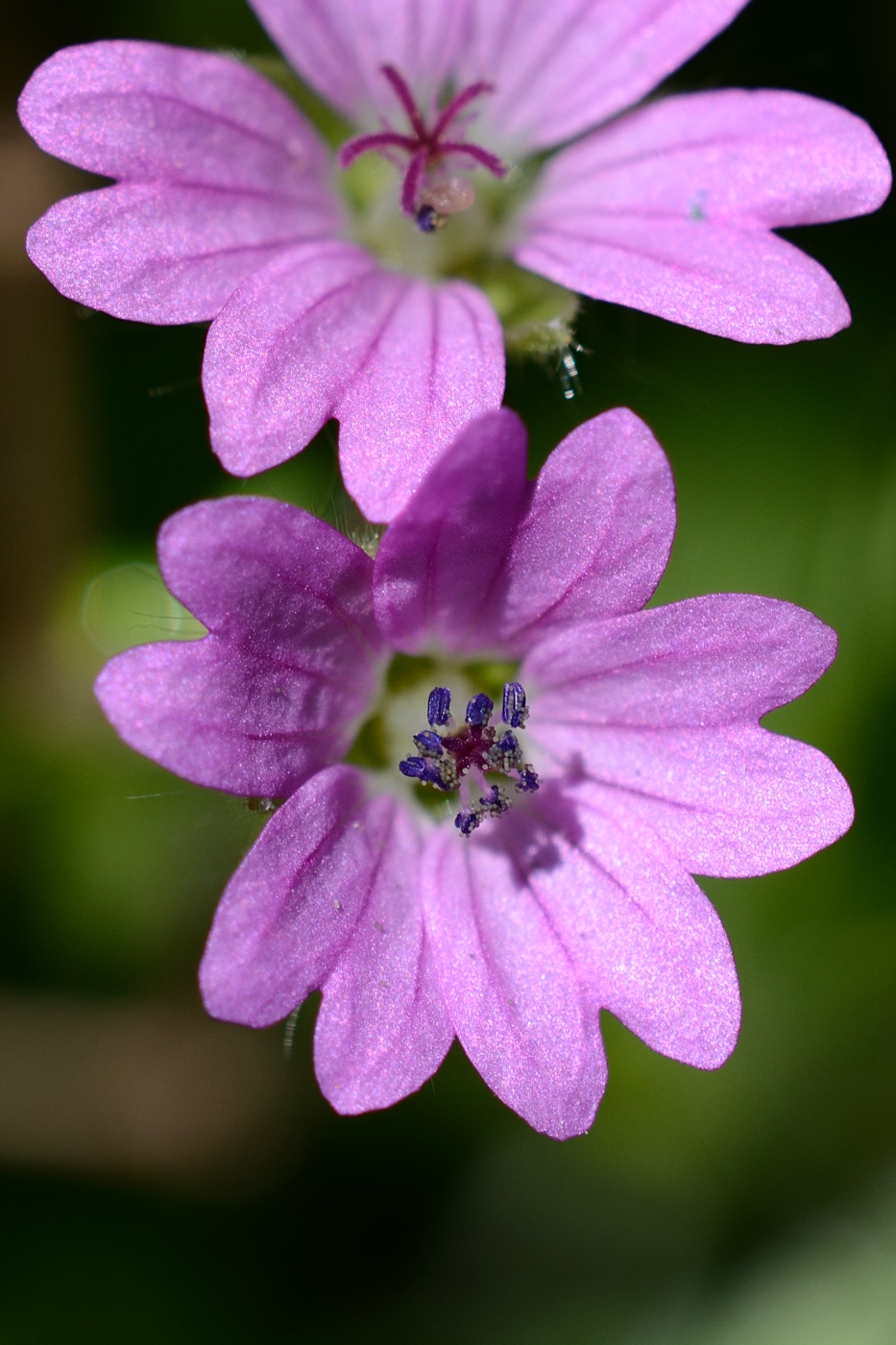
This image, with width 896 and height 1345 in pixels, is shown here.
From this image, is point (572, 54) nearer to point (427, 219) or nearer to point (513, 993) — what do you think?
point (427, 219)

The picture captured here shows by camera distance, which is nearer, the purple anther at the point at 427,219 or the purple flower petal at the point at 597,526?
the purple flower petal at the point at 597,526

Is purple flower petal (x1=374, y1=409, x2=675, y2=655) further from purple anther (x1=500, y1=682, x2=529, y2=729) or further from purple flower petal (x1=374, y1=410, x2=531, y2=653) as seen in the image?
purple anther (x1=500, y1=682, x2=529, y2=729)

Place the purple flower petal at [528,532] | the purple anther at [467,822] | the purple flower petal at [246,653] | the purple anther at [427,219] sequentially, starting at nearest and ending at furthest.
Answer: the purple flower petal at [246,653]
the purple flower petal at [528,532]
the purple anther at [467,822]
the purple anther at [427,219]

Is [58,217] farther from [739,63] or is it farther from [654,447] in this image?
[739,63]

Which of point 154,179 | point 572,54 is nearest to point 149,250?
point 154,179

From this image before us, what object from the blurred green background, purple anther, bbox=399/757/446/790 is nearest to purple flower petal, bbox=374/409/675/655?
purple anther, bbox=399/757/446/790

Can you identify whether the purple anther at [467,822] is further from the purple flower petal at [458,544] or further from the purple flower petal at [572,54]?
the purple flower petal at [572,54]

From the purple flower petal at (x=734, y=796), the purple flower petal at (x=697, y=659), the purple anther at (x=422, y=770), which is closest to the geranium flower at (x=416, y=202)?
the purple flower petal at (x=697, y=659)
